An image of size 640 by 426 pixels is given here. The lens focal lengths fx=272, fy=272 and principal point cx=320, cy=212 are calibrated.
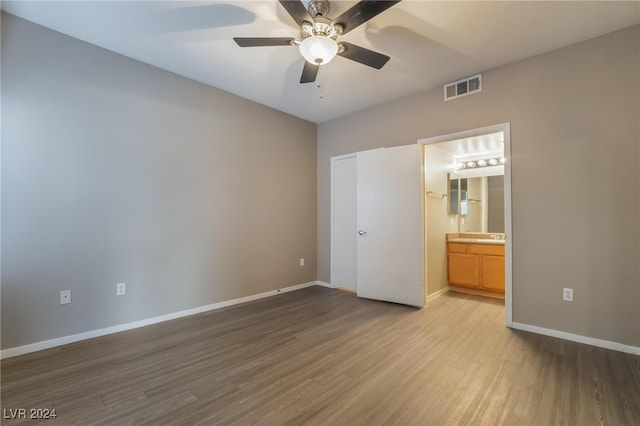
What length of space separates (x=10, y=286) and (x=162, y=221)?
4.08 ft

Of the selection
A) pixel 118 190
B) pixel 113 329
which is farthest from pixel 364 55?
pixel 113 329

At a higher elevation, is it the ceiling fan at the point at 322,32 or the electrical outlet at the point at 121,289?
the ceiling fan at the point at 322,32

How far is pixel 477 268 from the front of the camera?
4.09 m

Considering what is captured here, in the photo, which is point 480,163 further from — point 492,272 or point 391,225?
point 391,225

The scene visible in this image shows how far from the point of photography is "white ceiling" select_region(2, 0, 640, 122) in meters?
2.17

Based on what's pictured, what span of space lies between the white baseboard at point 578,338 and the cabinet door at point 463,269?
51.3 inches

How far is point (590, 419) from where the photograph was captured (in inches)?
61.1

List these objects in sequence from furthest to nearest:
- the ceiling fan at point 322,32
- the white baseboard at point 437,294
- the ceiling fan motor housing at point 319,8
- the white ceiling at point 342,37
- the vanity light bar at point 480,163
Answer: the vanity light bar at point 480,163 < the white baseboard at point 437,294 < the white ceiling at point 342,37 < the ceiling fan motor housing at point 319,8 < the ceiling fan at point 322,32

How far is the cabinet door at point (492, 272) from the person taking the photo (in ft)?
12.8

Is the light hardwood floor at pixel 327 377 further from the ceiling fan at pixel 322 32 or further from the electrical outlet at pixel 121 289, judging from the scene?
the ceiling fan at pixel 322 32

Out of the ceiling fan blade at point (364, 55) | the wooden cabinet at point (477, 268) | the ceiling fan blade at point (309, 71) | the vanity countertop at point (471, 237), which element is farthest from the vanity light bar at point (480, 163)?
the ceiling fan blade at point (309, 71)

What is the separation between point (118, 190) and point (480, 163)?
524 centimetres

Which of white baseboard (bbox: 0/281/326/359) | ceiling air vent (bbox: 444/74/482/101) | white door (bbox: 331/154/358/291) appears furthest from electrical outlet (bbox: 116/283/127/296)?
ceiling air vent (bbox: 444/74/482/101)

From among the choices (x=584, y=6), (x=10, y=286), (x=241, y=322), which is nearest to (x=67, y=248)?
(x=10, y=286)
